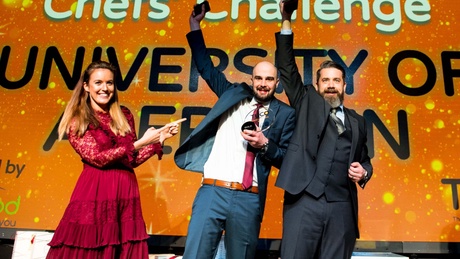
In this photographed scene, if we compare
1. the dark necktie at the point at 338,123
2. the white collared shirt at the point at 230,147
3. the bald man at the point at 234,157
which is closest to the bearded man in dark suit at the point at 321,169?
the dark necktie at the point at 338,123

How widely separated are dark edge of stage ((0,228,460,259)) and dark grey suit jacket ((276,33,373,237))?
3.74ft

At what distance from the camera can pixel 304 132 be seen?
200 cm

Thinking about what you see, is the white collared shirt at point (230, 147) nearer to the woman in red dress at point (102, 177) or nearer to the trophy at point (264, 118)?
the trophy at point (264, 118)

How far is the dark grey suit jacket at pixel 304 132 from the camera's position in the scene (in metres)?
1.91

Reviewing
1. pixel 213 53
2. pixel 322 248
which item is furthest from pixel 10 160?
pixel 322 248

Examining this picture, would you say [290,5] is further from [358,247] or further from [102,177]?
[358,247]

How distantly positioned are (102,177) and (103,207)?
0.14 meters

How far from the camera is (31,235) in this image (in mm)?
2838

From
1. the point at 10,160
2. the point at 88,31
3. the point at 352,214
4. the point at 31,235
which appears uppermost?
the point at 88,31

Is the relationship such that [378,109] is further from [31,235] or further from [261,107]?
[31,235]

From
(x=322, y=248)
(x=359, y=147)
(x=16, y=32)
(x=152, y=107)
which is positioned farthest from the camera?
(x=16, y=32)

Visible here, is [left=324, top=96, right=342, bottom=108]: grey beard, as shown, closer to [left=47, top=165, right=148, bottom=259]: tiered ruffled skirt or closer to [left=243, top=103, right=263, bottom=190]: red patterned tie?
[left=243, top=103, right=263, bottom=190]: red patterned tie

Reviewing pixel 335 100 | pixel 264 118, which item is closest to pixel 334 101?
pixel 335 100

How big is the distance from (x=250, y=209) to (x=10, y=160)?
229 centimetres
